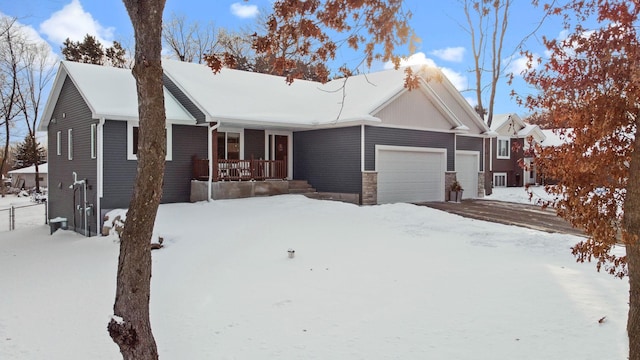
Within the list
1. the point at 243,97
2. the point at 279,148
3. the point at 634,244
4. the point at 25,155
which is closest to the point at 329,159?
the point at 279,148

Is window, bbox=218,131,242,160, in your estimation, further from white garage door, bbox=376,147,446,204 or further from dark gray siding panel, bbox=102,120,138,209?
white garage door, bbox=376,147,446,204

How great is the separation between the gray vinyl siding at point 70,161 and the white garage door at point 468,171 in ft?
47.6

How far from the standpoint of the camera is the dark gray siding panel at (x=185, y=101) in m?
15.6

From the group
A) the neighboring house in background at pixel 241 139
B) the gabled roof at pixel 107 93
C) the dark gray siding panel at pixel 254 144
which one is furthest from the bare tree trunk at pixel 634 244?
the dark gray siding panel at pixel 254 144

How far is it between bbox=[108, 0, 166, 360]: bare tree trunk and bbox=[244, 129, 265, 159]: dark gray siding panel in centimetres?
1350

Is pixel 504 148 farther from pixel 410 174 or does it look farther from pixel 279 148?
pixel 279 148

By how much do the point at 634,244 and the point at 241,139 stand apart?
14.9m

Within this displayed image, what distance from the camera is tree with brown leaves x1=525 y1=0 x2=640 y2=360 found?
3.68 m

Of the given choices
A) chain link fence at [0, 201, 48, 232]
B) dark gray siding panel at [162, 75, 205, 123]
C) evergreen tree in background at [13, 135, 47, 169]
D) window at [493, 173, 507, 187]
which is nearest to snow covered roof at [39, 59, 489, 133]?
dark gray siding panel at [162, 75, 205, 123]

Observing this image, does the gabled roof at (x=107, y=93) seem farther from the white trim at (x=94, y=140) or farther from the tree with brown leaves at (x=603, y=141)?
the tree with brown leaves at (x=603, y=141)

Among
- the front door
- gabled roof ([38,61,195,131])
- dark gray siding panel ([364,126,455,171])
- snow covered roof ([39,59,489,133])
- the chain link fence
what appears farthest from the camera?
the chain link fence

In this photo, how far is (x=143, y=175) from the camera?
4066mm

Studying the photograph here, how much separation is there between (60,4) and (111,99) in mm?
7850

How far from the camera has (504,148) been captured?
32156 millimetres
